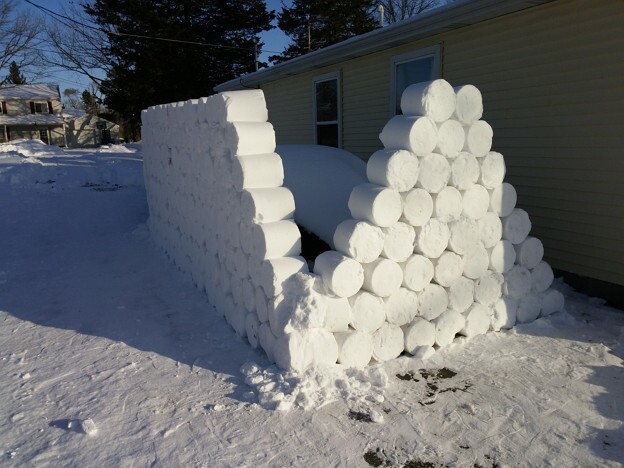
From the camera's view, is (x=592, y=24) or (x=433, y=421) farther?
(x=592, y=24)

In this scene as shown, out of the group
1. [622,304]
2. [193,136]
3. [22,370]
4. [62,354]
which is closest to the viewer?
[22,370]

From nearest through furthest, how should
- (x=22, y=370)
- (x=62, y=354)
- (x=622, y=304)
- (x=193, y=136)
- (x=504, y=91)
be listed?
(x=22, y=370), (x=62, y=354), (x=622, y=304), (x=193, y=136), (x=504, y=91)

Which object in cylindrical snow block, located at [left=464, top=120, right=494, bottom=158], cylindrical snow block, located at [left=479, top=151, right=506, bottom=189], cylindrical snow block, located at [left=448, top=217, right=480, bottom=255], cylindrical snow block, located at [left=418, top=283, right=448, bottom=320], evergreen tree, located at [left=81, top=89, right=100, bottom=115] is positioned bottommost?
cylindrical snow block, located at [left=418, top=283, right=448, bottom=320]

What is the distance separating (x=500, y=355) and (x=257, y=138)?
8.71 feet

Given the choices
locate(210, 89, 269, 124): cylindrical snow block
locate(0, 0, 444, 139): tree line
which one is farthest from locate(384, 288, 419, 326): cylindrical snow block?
locate(0, 0, 444, 139): tree line

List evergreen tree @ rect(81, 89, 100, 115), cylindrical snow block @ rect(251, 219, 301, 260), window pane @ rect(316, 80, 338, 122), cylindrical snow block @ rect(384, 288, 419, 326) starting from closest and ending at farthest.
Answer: cylindrical snow block @ rect(251, 219, 301, 260) → cylindrical snow block @ rect(384, 288, 419, 326) → window pane @ rect(316, 80, 338, 122) → evergreen tree @ rect(81, 89, 100, 115)

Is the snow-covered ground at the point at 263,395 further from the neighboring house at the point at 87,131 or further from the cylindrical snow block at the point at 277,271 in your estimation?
the neighboring house at the point at 87,131

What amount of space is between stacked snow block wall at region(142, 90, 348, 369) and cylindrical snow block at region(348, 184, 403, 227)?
0.55 meters

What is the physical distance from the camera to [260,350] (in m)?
4.07

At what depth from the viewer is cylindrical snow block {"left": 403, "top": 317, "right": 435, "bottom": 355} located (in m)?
3.98

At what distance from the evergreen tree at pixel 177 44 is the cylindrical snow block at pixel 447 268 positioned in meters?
23.6

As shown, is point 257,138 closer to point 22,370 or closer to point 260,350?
point 260,350

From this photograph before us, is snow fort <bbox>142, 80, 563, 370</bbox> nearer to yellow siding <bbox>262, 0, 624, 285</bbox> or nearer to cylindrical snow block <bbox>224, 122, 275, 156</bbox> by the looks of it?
cylindrical snow block <bbox>224, 122, 275, 156</bbox>

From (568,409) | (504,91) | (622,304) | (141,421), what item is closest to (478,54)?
(504,91)
